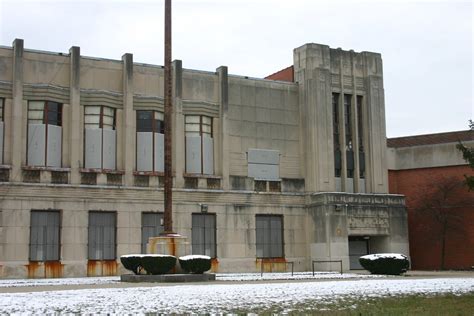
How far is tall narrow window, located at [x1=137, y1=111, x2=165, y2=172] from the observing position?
45031mm

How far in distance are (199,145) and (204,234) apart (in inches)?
232

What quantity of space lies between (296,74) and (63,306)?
117 ft

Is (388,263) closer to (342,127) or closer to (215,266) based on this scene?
(215,266)

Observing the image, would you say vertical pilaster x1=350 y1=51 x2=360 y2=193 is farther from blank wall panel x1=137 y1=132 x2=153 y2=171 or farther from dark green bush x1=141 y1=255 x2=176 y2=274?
dark green bush x1=141 y1=255 x2=176 y2=274

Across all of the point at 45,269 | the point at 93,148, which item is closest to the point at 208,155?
the point at 93,148

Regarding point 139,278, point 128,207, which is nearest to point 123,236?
point 128,207

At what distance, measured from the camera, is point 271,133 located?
163ft

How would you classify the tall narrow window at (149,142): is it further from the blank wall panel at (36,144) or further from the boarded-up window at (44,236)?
the boarded-up window at (44,236)

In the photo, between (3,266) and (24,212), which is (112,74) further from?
(3,266)

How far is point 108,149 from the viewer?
4400 cm

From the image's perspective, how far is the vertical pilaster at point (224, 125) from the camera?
46.9 metres

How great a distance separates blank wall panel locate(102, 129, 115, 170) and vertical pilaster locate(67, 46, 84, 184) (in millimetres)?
1426

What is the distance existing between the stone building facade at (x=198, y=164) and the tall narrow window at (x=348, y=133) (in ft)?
0.36

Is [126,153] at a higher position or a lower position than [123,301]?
higher
